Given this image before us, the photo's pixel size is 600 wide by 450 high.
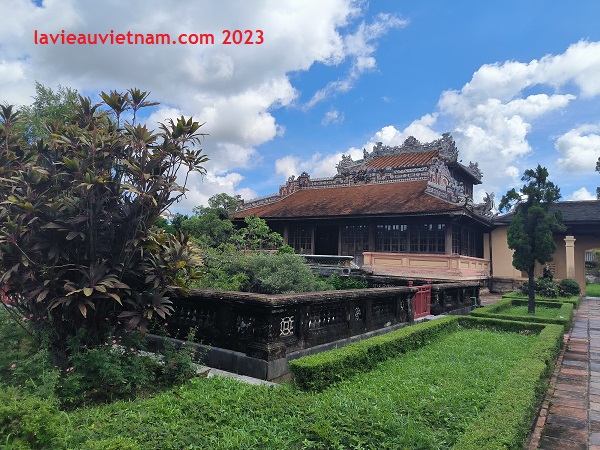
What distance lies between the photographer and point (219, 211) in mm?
20422

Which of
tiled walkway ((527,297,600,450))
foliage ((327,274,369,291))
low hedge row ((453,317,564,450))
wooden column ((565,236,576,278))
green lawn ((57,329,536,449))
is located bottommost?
tiled walkway ((527,297,600,450))

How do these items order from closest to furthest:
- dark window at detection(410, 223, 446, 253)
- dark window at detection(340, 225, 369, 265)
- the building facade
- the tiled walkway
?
the tiled walkway → the building facade → dark window at detection(410, 223, 446, 253) → dark window at detection(340, 225, 369, 265)

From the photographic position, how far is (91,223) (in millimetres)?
4672

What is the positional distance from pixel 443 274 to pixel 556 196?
5.63 metres

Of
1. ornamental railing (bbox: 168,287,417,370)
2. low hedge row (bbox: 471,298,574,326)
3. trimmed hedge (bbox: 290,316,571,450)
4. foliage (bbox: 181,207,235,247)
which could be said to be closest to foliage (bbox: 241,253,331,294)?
ornamental railing (bbox: 168,287,417,370)

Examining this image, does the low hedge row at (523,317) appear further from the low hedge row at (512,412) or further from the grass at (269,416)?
the grass at (269,416)

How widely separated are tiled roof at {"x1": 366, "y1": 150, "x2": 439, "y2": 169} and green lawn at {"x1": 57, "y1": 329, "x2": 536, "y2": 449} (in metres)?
22.9

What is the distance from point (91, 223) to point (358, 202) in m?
18.1

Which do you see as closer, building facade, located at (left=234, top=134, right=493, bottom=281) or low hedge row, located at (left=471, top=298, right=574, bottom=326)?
low hedge row, located at (left=471, top=298, right=574, bottom=326)

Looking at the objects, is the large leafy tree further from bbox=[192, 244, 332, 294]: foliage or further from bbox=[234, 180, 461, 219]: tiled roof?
bbox=[234, 180, 461, 219]: tiled roof

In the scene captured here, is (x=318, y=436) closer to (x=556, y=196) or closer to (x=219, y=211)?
(x=556, y=196)

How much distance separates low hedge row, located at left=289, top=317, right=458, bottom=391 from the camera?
192 inches

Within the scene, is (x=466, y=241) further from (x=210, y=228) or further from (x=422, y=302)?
(x=210, y=228)

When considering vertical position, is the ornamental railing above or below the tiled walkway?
above
